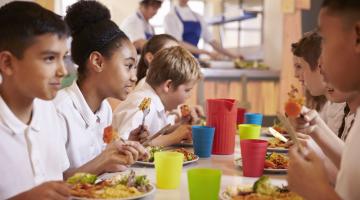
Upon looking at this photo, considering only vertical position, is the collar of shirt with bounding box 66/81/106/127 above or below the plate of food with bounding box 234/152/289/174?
above

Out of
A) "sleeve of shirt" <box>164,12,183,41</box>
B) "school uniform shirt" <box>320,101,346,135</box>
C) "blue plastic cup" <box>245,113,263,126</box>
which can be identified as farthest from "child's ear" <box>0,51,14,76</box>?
"sleeve of shirt" <box>164,12,183,41</box>

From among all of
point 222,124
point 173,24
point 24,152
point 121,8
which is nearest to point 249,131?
point 222,124

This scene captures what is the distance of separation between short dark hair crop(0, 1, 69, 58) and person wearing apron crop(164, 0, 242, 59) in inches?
149

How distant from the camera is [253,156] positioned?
150 centimetres

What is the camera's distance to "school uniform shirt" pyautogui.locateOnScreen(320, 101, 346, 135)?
2410 millimetres

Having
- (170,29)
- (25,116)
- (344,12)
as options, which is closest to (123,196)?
(25,116)

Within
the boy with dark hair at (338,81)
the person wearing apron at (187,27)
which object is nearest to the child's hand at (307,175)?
the boy with dark hair at (338,81)

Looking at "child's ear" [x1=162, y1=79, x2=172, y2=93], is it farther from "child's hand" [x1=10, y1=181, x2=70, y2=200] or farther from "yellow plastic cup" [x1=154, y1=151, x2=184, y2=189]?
"child's hand" [x1=10, y1=181, x2=70, y2=200]

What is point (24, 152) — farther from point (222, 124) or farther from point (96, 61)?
point (222, 124)

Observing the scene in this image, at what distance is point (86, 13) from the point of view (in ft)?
6.01

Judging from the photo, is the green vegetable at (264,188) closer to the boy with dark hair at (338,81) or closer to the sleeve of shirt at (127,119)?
the boy with dark hair at (338,81)

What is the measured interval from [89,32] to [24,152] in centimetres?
68

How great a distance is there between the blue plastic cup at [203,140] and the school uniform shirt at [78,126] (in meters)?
0.38

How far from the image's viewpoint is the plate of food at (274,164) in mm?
1563
